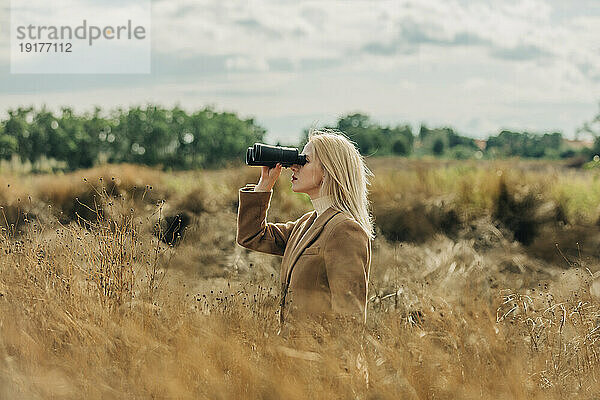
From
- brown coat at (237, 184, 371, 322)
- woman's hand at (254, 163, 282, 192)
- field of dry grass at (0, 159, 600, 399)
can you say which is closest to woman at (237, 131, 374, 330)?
brown coat at (237, 184, 371, 322)

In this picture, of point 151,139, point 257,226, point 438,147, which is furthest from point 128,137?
point 257,226

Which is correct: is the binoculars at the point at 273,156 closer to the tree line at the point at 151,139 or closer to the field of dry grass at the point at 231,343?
the field of dry grass at the point at 231,343

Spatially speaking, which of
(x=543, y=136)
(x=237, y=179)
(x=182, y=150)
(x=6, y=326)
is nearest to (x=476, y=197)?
(x=237, y=179)

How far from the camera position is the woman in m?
2.93

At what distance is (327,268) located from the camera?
299cm

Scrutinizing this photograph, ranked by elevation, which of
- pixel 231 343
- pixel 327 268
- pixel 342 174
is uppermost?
pixel 342 174

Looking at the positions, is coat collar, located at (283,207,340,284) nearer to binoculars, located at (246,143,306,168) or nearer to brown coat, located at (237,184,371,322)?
brown coat, located at (237,184,371,322)

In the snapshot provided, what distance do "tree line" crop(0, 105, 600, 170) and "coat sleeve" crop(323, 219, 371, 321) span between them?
25353mm

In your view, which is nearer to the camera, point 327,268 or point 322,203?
point 327,268

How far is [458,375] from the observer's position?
9.20ft

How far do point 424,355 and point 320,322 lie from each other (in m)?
0.43

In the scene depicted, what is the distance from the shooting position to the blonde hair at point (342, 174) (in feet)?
10.2

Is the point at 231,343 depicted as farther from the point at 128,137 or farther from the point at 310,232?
the point at 128,137

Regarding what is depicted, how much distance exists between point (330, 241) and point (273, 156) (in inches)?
20.0
